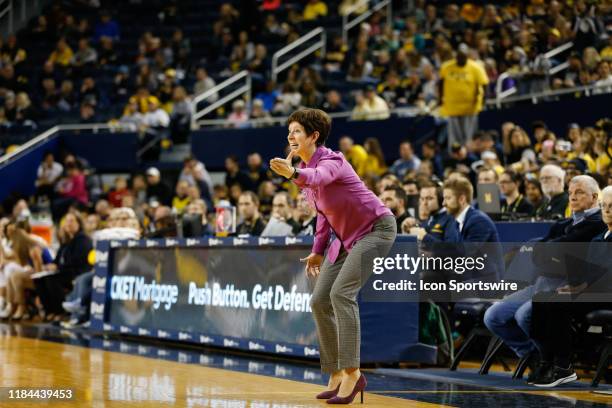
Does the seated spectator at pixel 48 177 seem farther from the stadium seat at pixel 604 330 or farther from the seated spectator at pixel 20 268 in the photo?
the stadium seat at pixel 604 330

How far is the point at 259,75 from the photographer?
870 inches

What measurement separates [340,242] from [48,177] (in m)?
15.1

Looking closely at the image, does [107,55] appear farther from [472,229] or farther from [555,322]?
[555,322]

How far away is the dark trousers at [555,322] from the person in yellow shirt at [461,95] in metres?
8.38

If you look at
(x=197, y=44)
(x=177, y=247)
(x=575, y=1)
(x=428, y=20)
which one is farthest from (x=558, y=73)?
(x=197, y=44)

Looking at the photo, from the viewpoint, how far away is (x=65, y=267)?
1575cm

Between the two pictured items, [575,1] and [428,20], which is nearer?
[575,1]

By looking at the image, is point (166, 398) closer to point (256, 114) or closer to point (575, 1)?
point (575, 1)

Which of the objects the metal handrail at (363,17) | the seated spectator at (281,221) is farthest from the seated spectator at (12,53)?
the seated spectator at (281,221)

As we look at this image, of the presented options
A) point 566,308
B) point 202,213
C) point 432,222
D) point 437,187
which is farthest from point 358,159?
point 566,308

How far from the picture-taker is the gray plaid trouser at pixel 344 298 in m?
6.82

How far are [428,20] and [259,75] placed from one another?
364 centimetres

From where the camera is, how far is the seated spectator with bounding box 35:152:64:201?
2117 centimetres

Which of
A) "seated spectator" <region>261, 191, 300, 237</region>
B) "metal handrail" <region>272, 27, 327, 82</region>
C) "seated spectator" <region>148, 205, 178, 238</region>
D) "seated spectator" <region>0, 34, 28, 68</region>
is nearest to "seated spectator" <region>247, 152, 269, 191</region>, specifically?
"seated spectator" <region>148, 205, 178, 238</region>
